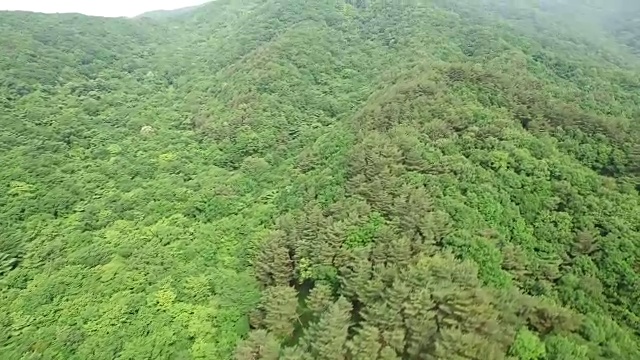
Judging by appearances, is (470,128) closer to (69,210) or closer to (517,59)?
(517,59)

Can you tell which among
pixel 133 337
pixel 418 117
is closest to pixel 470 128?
pixel 418 117

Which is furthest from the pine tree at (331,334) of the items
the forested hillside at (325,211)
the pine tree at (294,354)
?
the pine tree at (294,354)

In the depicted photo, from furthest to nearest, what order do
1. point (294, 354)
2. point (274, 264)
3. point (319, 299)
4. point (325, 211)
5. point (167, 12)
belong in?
point (167, 12) → point (325, 211) → point (274, 264) → point (319, 299) → point (294, 354)

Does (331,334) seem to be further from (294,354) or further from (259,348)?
(259,348)

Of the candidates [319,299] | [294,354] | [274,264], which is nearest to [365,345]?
[294,354]

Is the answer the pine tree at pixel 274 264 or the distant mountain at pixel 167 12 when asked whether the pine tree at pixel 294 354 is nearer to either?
the pine tree at pixel 274 264

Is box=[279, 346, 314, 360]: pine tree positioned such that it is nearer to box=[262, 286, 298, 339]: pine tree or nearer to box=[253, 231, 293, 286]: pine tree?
box=[262, 286, 298, 339]: pine tree

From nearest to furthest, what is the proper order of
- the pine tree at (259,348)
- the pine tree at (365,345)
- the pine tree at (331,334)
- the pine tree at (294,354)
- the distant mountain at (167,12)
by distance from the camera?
1. the pine tree at (365,345)
2. the pine tree at (331,334)
3. the pine tree at (294,354)
4. the pine tree at (259,348)
5. the distant mountain at (167,12)

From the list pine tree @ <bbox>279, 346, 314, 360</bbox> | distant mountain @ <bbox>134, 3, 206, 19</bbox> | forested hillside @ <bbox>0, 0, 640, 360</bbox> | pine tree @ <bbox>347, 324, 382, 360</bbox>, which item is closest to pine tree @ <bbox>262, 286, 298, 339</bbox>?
forested hillside @ <bbox>0, 0, 640, 360</bbox>

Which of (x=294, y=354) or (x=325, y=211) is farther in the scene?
(x=325, y=211)
